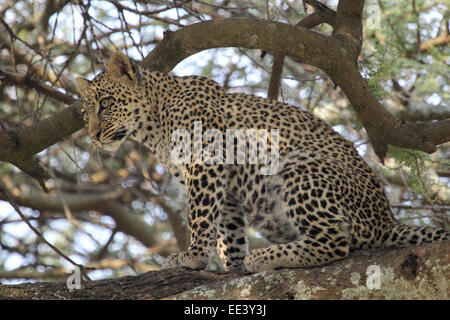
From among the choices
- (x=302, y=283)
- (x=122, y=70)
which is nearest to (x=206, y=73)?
(x=122, y=70)

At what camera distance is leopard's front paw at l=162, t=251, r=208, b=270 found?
6.83 meters

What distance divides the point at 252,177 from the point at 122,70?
2054 millimetres

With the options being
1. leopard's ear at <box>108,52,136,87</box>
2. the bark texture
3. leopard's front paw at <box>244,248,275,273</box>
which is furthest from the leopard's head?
leopard's front paw at <box>244,248,275,273</box>

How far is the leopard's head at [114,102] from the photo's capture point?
7680mm

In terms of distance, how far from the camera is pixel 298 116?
7.75m

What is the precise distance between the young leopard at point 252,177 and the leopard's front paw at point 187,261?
11 mm

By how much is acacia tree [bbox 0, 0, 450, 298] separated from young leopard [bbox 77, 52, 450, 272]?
38 cm

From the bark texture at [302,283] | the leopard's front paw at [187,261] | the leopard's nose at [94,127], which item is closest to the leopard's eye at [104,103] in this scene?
the leopard's nose at [94,127]

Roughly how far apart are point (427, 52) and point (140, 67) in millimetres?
6745

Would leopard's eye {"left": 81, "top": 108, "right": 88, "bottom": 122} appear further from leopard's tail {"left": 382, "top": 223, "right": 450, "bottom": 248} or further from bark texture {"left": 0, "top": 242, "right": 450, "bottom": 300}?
leopard's tail {"left": 382, "top": 223, "right": 450, "bottom": 248}

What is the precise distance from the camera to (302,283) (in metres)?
5.41

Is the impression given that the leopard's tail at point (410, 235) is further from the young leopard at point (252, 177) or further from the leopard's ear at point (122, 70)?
the leopard's ear at point (122, 70)
